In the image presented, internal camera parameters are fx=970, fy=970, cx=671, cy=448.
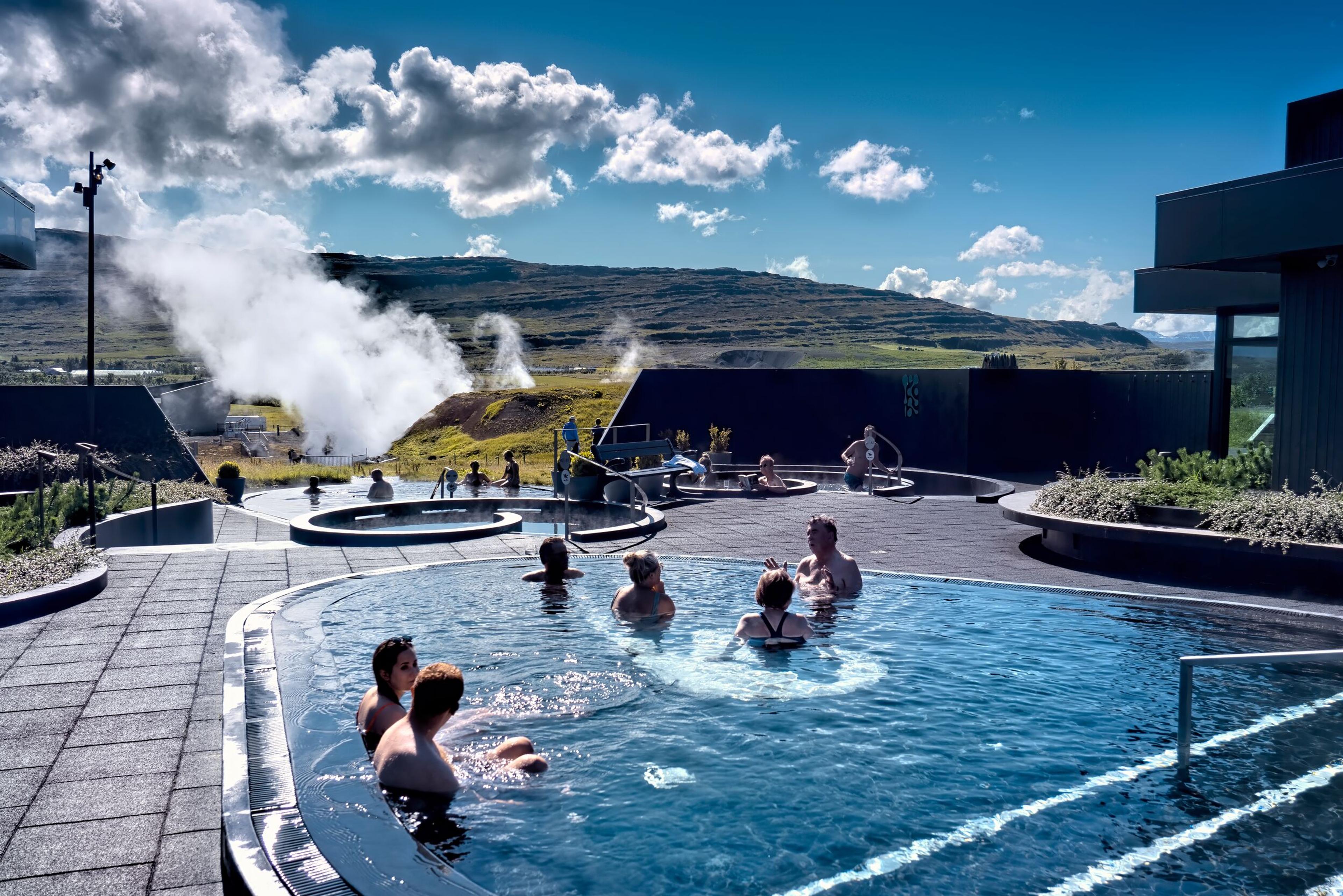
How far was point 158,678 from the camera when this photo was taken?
553 centimetres

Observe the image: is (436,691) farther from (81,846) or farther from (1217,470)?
(1217,470)

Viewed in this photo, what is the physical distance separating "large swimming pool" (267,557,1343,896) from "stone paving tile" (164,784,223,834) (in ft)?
1.24

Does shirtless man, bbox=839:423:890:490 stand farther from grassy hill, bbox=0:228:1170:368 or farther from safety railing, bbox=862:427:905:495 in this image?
grassy hill, bbox=0:228:1170:368

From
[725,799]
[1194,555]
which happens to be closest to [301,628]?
[725,799]

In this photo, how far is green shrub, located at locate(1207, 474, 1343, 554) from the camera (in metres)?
8.20

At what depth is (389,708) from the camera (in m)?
5.07

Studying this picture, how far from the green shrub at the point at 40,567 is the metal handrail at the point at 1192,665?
7746 mm

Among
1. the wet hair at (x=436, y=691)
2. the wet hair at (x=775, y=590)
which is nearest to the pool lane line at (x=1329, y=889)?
the wet hair at (x=436, y=691)

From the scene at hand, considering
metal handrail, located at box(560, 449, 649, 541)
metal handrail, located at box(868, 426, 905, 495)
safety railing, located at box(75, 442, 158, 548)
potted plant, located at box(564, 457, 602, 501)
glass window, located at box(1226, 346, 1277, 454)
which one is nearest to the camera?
safety railing, located at box(75, 442, 158, 548)

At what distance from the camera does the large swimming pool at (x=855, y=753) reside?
4.12 meters

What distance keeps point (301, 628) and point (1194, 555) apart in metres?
7.78

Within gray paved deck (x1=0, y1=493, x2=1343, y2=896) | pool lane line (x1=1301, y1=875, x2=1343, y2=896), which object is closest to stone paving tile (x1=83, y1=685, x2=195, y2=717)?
gray paved deck (x1=0, y1=493, x2=1343, y2=896)

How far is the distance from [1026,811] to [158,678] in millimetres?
4731

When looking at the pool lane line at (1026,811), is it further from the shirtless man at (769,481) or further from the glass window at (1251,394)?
the glass window at (1251,394)
